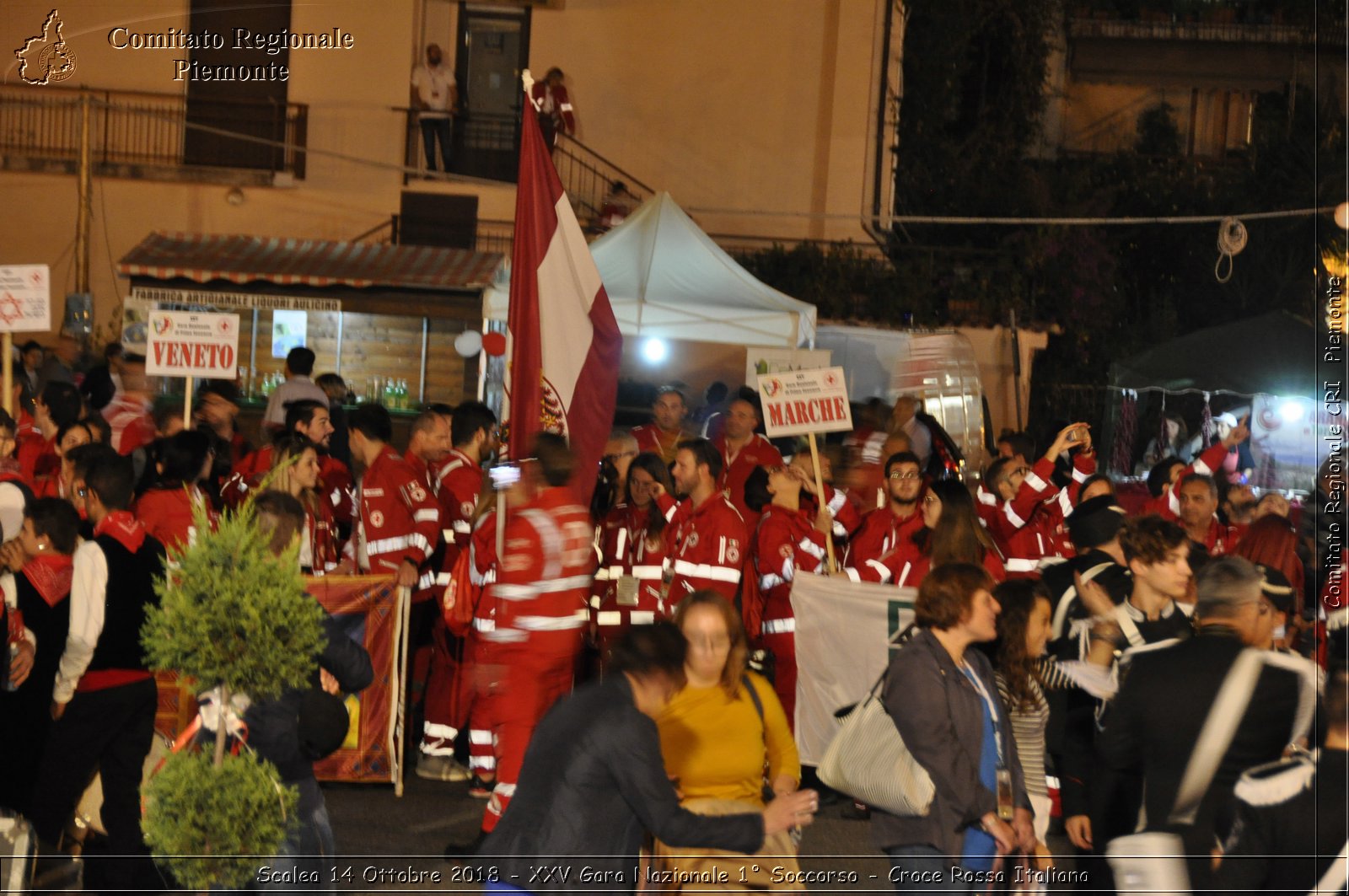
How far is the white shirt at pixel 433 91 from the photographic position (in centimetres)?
2297

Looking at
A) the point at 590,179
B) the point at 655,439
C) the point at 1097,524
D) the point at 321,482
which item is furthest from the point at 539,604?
the point at 590,179

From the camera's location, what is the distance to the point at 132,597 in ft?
20.6

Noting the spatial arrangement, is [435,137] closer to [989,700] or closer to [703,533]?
[703,533]

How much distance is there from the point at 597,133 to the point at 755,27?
3.17 metres

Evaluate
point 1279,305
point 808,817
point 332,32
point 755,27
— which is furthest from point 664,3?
point 808,817

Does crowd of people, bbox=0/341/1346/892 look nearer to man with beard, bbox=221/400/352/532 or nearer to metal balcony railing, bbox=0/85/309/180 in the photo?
man with beard, bbox=221/400/352/532

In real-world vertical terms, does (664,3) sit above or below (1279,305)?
above

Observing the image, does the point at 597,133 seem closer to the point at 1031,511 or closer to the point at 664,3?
the point at 664,3

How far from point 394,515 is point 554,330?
1523 millimetres

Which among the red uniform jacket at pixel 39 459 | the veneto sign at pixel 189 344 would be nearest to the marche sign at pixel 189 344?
the veneto sign at pixel 189 344

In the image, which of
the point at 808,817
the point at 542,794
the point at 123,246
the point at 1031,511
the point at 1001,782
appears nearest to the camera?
the point at 542,794

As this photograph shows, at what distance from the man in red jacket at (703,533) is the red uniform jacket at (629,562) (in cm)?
37

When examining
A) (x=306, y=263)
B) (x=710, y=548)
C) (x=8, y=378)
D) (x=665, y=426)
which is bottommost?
(x=710, y=548)

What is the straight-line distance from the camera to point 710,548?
8.42m
